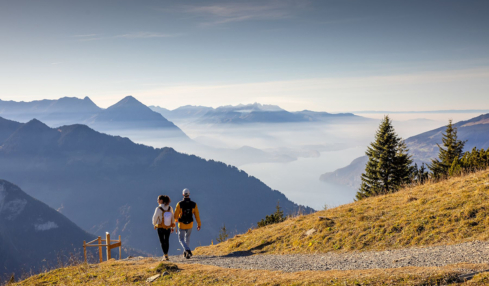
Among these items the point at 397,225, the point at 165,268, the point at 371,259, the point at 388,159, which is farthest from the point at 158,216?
the point at 388,159

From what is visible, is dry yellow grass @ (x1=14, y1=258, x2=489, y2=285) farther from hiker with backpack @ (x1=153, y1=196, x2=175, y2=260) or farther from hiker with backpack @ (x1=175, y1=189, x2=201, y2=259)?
hiker with backpack @ (x1=175, y1=189, x2=201, y2=259)

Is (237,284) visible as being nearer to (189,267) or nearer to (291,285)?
(291,285)

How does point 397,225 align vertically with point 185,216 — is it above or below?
below

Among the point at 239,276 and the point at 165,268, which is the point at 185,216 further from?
the point at 239,276

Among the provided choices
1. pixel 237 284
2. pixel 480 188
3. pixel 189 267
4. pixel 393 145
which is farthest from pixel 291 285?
pixel 393 145

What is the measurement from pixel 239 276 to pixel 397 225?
651 cm

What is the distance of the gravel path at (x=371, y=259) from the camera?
841 cm

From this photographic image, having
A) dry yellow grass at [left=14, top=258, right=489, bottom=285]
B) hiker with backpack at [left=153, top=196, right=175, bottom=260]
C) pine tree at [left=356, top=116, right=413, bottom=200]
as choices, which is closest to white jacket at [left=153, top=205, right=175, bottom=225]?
hiker with backpack at [left=153, top=196, right=175, bottom=260]

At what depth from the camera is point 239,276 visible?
9156mm

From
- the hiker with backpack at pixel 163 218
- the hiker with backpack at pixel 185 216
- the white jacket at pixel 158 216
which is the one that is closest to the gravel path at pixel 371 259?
the hiker with backpack at pixel 185 216

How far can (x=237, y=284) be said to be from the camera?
8352 millimetres

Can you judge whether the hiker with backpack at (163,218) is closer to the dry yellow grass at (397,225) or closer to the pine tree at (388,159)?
the dry yellow grass at (397,225)

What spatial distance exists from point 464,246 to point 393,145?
34.7m

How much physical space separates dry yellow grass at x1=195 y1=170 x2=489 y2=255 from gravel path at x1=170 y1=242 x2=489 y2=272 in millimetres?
695
